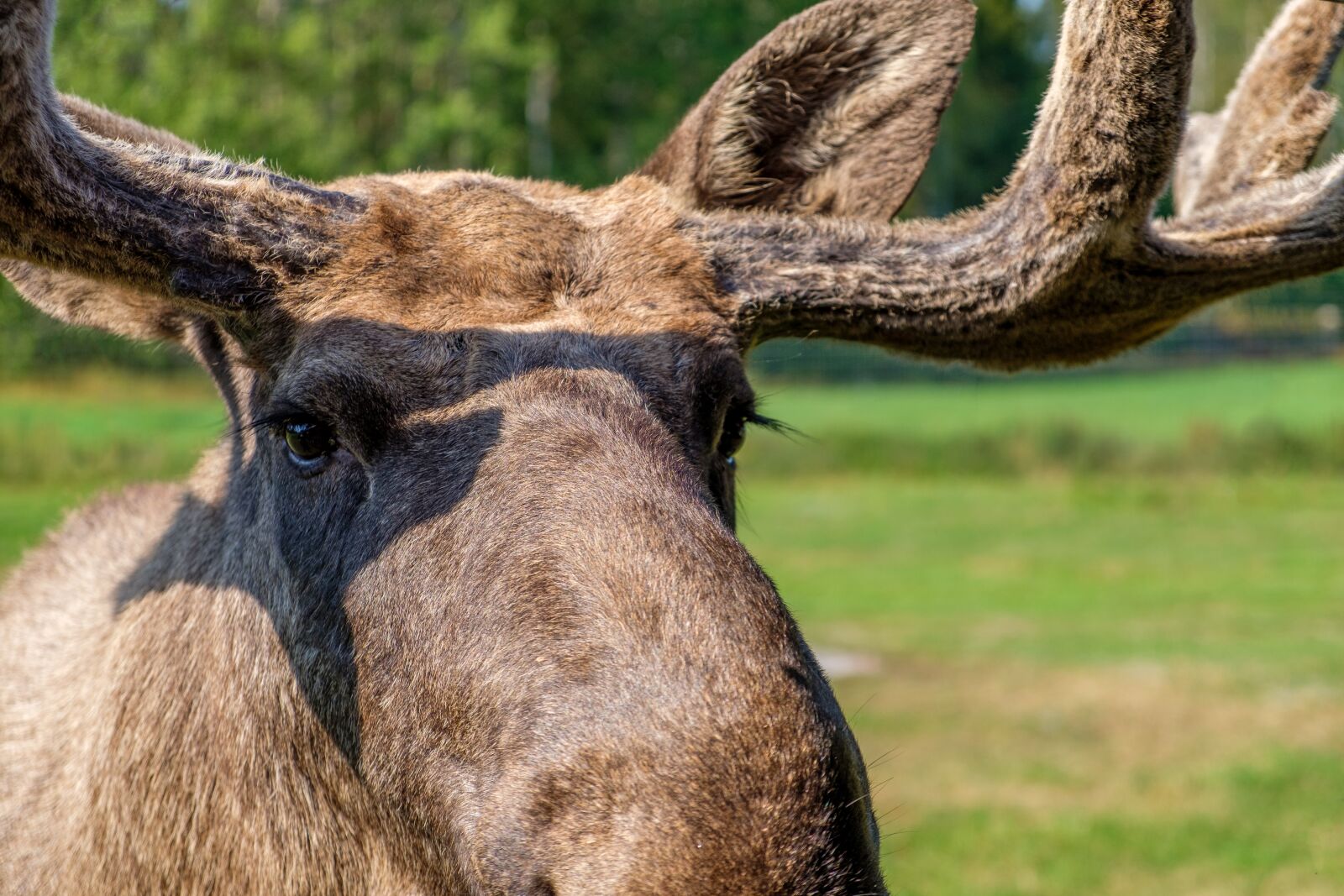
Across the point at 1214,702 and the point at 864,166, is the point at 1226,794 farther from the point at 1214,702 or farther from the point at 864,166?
the point at 864,166

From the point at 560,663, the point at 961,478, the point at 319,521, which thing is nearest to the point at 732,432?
the point at 319,521

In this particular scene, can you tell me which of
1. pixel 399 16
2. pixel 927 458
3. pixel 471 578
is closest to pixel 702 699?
pixel 471 578

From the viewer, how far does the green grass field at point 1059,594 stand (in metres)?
9.62

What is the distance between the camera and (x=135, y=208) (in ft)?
9.50

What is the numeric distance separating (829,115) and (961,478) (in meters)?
24.1

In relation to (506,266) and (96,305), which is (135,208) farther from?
(96,305)

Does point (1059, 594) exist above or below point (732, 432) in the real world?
below

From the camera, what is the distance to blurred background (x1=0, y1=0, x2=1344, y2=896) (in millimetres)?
9852

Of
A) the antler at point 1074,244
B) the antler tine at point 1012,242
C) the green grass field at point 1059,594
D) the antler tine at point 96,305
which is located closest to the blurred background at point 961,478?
the green grass field at point 1059,594

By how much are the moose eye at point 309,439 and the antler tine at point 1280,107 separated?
99.4 inches

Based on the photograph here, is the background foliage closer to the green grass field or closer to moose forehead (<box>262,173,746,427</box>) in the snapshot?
the green grass field

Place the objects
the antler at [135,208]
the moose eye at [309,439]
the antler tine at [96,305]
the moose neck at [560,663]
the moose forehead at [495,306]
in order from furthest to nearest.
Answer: the antler tine at [96,305] → the moose eye at [309,439] → the moose forehead at [495,306] → the antler at [135,208] → the moose neck at [560,663]

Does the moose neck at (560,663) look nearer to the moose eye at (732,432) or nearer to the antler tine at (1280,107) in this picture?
the moose eye at (732,432)

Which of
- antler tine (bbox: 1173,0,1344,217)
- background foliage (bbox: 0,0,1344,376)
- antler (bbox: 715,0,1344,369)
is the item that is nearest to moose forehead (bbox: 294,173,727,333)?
antler (bbox: 715,0,1344,369)
